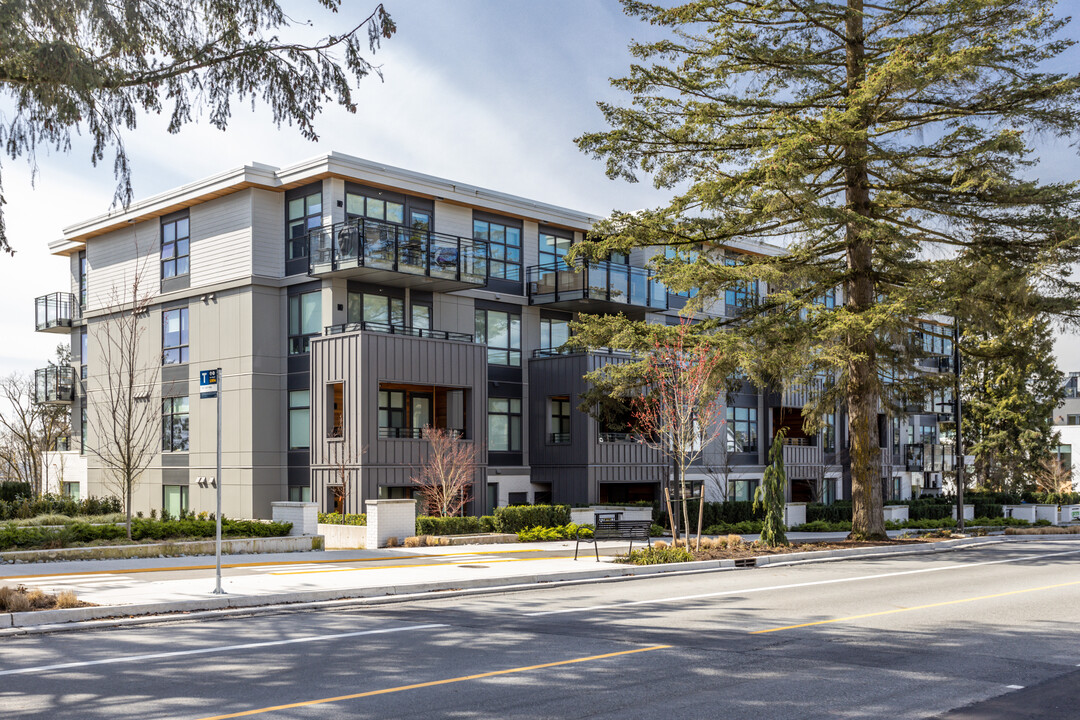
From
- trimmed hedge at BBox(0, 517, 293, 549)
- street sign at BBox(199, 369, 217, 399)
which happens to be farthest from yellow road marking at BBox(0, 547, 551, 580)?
street sign at BBox(199, 369, 217, 399)

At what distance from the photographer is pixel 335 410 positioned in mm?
32125

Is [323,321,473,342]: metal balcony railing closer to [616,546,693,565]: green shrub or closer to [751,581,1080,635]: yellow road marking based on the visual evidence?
[616,546,693,565]: green shrub

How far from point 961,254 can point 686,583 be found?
14.9 m

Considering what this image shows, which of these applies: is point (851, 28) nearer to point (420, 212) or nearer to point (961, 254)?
point (961, 254)

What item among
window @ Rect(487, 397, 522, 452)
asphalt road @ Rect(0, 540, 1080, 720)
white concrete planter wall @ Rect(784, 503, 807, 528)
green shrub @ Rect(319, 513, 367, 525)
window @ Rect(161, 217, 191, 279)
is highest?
window @ Rect(161, 217, 191, 279)

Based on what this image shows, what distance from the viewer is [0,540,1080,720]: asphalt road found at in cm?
841

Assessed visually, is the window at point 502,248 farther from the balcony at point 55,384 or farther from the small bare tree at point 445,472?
the balcony at point 55,384

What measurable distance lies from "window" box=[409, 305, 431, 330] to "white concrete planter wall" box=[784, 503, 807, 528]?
1682cm

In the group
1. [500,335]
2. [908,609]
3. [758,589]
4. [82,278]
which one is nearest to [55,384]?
[82,278]

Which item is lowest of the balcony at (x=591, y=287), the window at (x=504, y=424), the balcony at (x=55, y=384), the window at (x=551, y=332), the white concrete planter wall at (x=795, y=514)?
the white concrete planter wall at (x=795, y=514)

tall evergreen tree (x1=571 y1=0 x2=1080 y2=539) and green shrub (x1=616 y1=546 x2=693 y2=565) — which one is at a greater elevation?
tall evergreen tree (x1=571 y1=0 x2=1080 y2=539)

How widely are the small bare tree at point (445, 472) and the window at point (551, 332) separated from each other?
7.66 m

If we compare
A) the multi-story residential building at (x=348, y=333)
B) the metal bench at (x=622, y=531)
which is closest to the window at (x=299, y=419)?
the multi-story residential building at (x=348, y=333)

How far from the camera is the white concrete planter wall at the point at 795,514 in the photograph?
A: 41.1 m
